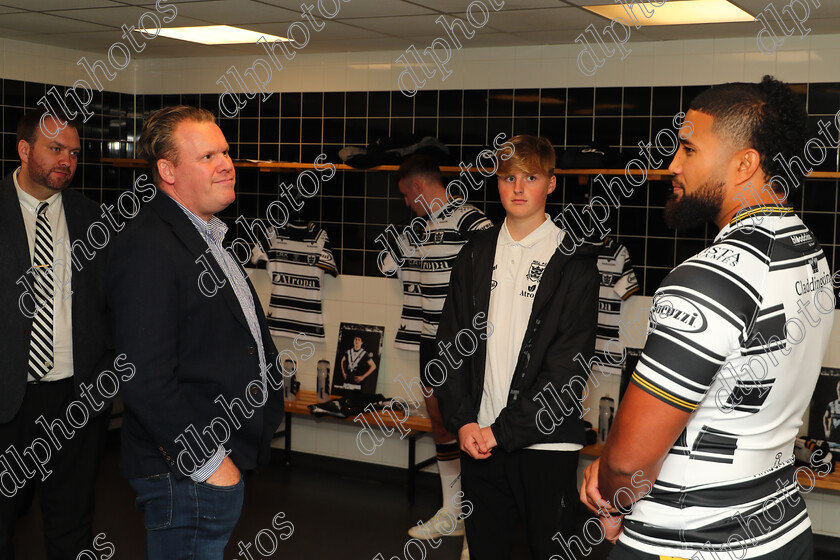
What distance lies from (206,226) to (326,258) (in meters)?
2.83

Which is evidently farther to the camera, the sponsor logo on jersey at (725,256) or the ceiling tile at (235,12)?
the ceiling tile at (235,12)

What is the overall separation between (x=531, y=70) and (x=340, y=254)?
153cm

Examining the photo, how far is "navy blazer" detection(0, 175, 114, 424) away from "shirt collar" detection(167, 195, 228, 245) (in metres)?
0.96

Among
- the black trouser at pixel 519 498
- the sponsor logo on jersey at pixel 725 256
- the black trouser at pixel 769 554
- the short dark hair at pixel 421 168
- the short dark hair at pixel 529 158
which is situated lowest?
the black trouser at pixel 519 498

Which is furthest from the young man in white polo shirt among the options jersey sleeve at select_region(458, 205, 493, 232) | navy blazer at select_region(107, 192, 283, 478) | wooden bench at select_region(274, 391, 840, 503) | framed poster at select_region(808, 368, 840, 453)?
framed poster at select_region(808, 368, 840, 453)

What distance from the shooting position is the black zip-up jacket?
2494 millimetres

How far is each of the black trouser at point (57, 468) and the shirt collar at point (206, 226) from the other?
3.53 ft

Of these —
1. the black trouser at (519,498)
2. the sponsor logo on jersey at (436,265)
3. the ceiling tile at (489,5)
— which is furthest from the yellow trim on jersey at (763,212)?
the sponsor logo on jersey at (436,265)

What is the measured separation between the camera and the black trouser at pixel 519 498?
2.52 metres

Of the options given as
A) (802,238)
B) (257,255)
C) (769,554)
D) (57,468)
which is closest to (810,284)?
(802,238)

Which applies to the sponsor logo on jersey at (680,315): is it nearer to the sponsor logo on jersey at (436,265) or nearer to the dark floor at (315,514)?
the dark floor at (315,514)

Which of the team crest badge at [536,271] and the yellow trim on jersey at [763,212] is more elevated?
the yellow trim on jersey at [763,212]

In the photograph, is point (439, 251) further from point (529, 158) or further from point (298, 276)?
point (529, 158)

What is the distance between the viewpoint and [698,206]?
145cm
